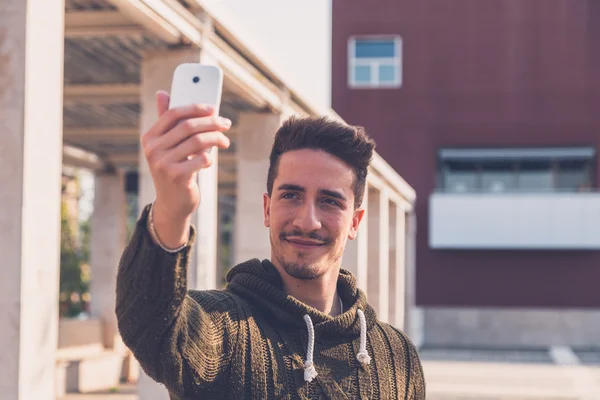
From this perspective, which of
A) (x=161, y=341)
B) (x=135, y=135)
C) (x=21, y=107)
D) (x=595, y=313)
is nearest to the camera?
(x=161, y=341)

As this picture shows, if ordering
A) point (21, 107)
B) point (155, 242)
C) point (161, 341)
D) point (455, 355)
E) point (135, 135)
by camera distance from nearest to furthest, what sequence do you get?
point (155, 242), point (161, 341), point (21, 107), point (135, 135), point (455, 355)

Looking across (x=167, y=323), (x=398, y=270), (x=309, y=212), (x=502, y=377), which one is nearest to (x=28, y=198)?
(x=309, y=212)

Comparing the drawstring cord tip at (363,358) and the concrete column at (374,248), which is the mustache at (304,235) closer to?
the drawstring cord tip at (363,358)

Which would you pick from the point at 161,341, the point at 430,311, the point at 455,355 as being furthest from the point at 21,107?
the point at 430,311

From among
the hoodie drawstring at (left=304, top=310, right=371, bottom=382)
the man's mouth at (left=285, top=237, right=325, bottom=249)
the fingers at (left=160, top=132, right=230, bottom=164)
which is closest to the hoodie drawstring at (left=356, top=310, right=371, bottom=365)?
the hoodie drawstring at (left=304, top=310, right=371, bottom=382)

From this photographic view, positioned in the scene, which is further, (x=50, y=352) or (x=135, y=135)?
(x=135, y=135)

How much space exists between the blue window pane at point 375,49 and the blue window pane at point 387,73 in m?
0.36

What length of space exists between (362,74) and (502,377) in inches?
503

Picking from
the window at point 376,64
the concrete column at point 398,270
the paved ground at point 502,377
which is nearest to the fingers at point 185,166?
the paved ground at point 502,377

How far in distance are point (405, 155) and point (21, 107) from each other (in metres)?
25.0

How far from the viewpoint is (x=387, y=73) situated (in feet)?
99.9

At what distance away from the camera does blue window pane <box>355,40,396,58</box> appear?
99.9 feet

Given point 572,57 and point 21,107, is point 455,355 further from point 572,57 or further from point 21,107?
point 21,107

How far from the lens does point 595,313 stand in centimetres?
2888
